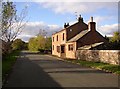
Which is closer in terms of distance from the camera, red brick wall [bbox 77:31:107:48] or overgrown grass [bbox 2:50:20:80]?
overgrown grass [bbox 2:50:20:80]

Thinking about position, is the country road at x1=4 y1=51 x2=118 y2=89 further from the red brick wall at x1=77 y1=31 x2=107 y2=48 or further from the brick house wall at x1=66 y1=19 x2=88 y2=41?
the brick house wall at x1=66 y1=19 x2=88 y2=41

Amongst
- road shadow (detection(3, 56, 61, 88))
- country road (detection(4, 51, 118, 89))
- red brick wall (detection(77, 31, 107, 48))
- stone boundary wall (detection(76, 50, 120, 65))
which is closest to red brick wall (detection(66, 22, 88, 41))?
red brick wall (detection(77, 31, 107, 48))

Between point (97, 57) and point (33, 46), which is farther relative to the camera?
point (33, 46)

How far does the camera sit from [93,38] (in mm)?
50938

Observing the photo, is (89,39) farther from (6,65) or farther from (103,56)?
(6,65)

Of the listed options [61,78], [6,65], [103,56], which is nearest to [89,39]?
[103,56]

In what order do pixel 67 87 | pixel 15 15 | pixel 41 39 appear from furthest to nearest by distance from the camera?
pixel 41 39
pixel 15 15
pixel 67 87

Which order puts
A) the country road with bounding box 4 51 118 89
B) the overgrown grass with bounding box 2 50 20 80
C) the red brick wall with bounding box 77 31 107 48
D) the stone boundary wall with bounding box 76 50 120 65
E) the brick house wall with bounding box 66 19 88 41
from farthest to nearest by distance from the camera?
the brick house wall with bounding box 66 19 88 41, the red brick wall with bounding box 77 31 107 48, the stone boundary wall with bounding box 76 50 120 65, the overgrown grass with bounding box 2 50 20 80, the country road with bounding box 4 51 118 89

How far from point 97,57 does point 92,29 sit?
17442 millimetres

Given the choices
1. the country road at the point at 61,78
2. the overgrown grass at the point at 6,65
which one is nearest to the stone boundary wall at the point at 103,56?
the country road at the point at 61,78

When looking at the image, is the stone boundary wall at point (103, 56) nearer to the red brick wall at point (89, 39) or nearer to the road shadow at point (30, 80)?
the red brick wall at point (89, 39)

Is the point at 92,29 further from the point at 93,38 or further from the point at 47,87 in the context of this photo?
the point at 47,87

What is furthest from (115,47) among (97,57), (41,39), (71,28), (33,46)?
(33,46)

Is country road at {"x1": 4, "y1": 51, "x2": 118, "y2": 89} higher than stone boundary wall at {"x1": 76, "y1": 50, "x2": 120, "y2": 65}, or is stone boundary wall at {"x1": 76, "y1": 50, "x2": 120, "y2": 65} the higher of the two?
stone boundary wall at {"x1": 76, "y1": 50, "x2": 120, "y2": 65}
